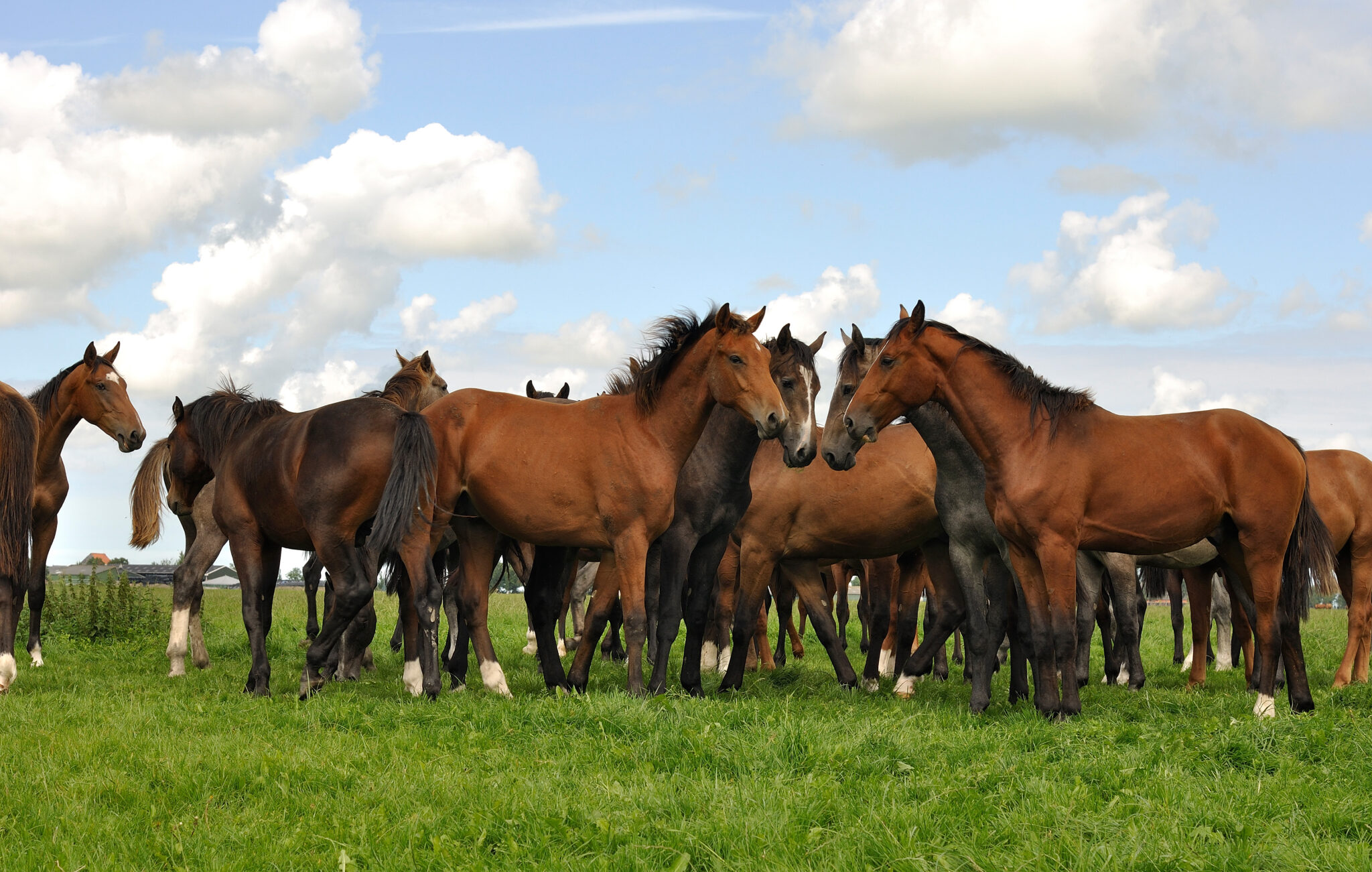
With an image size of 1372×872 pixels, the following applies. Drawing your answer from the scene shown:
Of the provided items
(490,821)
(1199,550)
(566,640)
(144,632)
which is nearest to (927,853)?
(490,821)

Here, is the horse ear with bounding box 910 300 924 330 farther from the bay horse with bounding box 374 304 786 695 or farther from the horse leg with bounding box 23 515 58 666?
the horse leg with bounding box 23 515 58 666

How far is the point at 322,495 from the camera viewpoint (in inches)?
330

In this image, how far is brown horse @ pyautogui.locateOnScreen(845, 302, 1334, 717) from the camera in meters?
7.64

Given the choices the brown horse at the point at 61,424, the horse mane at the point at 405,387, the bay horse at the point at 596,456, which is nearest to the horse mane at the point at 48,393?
the brown horse at the point at 61,424

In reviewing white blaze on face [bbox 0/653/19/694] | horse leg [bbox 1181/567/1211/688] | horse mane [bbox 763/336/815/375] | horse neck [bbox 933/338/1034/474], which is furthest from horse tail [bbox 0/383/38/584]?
horse leg [bbox 1181/567/1211/688]

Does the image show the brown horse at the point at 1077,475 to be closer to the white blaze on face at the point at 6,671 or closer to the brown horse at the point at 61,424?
the white blaze on face at the point at 6,671

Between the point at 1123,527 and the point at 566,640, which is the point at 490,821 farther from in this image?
the point at 566,640

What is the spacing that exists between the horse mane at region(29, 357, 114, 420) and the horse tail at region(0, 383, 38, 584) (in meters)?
2.42

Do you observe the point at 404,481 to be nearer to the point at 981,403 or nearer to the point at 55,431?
the point at 981,403

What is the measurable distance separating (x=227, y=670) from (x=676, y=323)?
19.1 ft

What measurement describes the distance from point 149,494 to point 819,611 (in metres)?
8.70

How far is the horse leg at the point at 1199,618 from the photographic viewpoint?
1081cm

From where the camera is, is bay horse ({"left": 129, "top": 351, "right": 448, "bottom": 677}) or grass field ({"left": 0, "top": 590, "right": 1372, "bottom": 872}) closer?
grass field ({"left": 0, "top": 590, "right": 1372, "bottom": 872})

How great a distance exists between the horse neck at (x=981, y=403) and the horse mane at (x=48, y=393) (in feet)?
30.2
